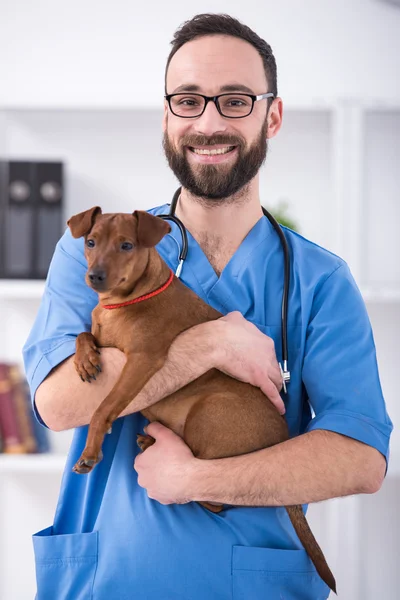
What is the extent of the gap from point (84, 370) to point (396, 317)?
6.22ft

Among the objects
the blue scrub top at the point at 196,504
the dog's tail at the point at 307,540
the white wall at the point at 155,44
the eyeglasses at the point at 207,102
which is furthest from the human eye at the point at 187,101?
the white wall at the point at 155,44

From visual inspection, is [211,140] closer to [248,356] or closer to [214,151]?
[214,151]

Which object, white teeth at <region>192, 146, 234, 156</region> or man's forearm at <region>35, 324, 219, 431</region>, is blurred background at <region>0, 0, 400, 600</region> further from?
man's forearm at <region>35, 324, 219, 431</region>

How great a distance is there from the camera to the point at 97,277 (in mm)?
1262

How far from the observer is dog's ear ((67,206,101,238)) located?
135 cm

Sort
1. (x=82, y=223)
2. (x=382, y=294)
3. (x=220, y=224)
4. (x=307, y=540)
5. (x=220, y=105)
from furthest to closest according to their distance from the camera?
(x=382, y=294)
(x=220, y=224)
(x=220, y=105)
(x=307, y=540)
(x=82, y=223)

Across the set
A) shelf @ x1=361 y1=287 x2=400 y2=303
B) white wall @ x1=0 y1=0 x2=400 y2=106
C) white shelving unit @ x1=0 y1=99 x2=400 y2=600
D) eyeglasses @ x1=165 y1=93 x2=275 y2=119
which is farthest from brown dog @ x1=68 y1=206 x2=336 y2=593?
white wall @ x1=0 y1=0 x2=400 y2=106

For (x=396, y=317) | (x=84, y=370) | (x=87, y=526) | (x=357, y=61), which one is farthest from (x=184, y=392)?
(x=357, y=61)

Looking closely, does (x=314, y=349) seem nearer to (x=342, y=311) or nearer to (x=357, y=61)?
(x=342, y=311)

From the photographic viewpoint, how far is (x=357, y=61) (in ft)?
10.0

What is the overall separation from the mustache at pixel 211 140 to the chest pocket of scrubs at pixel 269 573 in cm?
86

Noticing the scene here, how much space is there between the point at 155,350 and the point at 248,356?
0.63 feet

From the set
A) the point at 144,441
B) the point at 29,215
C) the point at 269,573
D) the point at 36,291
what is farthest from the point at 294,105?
the point at 269,573

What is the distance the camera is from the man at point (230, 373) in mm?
1420
